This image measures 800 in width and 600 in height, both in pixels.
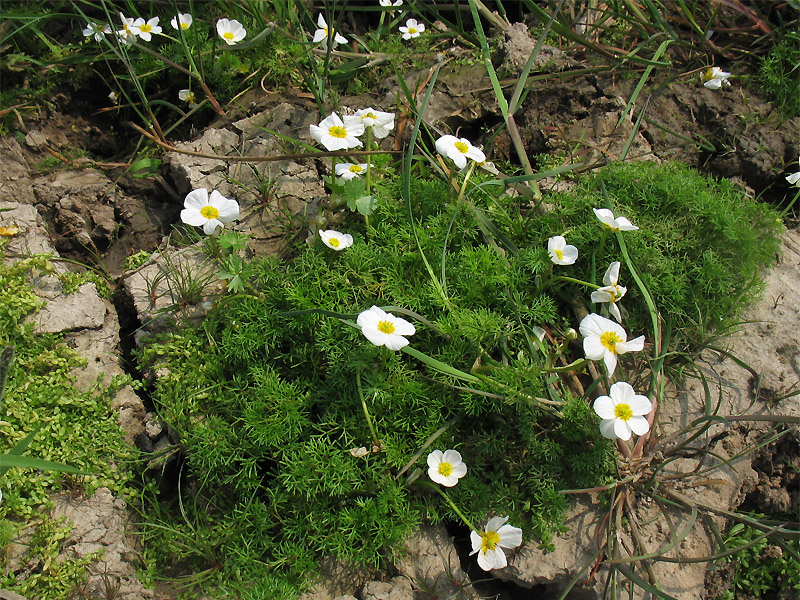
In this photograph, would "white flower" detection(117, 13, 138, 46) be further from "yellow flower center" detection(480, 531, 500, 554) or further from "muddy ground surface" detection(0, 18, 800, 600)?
"yellow flower center" detection(480, 531, 500, 554)

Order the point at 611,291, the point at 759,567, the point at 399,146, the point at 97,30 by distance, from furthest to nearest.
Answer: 1. the point at 97,30
2. the point at 399,146
3. the point at 611,291
4. the point at 759,567

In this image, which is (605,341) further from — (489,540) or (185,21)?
(185,21)

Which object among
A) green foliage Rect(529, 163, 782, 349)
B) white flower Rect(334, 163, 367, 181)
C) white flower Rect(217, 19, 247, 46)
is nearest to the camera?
green foliage Rect(529, 163, 782, 349)

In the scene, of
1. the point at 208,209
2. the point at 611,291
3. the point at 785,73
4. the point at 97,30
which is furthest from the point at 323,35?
the point at 785,73

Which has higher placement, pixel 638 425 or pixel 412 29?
pixel 412 29

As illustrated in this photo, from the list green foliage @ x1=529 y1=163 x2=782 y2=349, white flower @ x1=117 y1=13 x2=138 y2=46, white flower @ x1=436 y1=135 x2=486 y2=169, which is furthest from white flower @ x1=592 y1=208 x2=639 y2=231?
white flower @ x1=117 y1=13 x2=138 y2=46

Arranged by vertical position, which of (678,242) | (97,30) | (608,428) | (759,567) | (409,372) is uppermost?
(97,30)

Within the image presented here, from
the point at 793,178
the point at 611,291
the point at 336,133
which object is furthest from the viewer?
the point at 793,178
